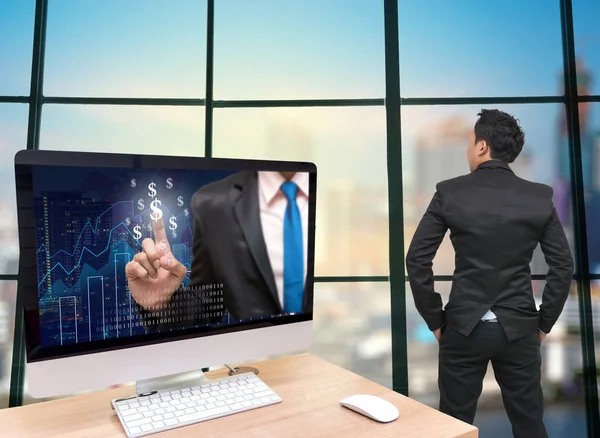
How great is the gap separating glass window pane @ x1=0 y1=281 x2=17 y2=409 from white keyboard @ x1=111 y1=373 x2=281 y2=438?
1630 millimetres

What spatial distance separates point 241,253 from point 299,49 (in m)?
1.68

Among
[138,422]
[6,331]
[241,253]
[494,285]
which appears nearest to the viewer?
[138,422]

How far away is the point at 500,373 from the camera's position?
6.17 feet

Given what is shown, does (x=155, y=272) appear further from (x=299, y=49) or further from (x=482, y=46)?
(x=482, y=46)

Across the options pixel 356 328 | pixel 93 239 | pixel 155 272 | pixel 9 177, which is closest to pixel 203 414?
pixel 155 272

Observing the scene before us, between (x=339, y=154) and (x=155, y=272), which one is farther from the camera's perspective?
(x=339, y=154)

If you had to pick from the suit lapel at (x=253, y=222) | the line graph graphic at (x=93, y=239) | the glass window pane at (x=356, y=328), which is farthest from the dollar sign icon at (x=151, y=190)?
the glass window pane at (x=356, y=328)

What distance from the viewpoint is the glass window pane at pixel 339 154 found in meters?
2.46

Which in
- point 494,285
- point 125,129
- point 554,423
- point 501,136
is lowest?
point 554,423

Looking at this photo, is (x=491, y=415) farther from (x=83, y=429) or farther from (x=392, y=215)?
(x=83, y=429)

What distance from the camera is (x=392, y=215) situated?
8.05 feet

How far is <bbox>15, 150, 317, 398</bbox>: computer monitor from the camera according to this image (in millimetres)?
910

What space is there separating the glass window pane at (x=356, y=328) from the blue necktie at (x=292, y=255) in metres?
1.28

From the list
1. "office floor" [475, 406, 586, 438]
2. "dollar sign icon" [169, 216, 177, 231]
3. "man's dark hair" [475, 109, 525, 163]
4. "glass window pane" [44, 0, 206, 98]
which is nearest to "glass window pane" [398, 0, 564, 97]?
"man's dark hair" [475, 109, 525, 163]
